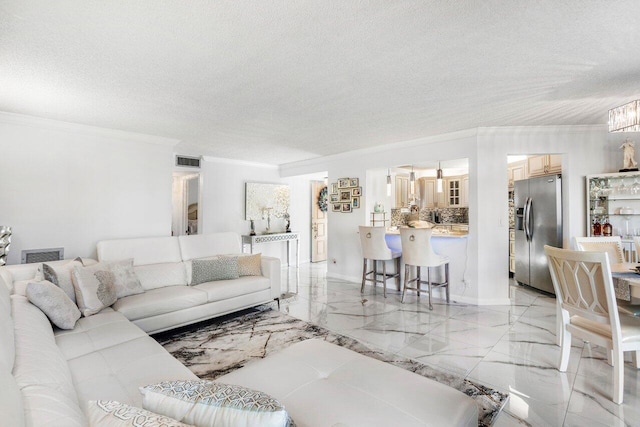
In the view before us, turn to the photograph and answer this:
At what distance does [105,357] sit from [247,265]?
6.78 ft

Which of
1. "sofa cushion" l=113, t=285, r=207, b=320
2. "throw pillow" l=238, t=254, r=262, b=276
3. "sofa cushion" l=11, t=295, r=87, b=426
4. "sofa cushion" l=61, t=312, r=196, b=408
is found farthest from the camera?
"throw pillow" l=238, t=254, r=262, b=276

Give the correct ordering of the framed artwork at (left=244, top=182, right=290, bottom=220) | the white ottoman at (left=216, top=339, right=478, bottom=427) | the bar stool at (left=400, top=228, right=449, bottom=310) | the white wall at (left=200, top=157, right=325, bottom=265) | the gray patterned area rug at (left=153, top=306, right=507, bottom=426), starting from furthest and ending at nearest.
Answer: the framed artwork at (left=244, top=182, right=290, bottom=220), the white wall at (left=200, top=157, right=325, bottom=265), the bar stool at (left=400, top=228, right=449, bottom=310), the gray patterned area rug at (left=153, top=306, right=507, bottom=426), the white ottoman at (left=216, top=339, right=478, bottom=427)

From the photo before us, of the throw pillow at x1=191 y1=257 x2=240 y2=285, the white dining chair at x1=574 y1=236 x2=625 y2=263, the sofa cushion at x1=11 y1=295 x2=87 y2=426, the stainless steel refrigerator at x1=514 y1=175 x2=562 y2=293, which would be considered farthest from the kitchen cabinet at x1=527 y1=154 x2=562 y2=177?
the sofa cushion at x1=11 y1=295 x2=87 y2=426

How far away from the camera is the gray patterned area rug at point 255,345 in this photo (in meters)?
2.05

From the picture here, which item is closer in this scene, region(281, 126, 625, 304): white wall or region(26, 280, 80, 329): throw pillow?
region(26, 280, 80, 329): throw pillow

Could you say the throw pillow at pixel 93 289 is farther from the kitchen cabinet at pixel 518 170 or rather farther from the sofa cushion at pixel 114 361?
the kitchen cabinet at pixel 518 170

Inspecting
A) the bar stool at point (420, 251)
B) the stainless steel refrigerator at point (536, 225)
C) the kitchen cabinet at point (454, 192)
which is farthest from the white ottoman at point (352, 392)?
the kitchen cabinet at point (454, 192)

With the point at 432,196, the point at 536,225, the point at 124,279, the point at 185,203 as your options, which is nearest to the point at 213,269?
the point at 124,279

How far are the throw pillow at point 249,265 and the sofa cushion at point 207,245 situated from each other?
1.33 feet

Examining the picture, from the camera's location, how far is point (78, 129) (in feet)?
11.7

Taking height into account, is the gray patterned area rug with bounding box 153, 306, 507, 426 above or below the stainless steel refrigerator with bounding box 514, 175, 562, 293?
below

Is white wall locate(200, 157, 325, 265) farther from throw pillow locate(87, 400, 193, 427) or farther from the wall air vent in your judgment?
throw pillow locate(87, 400, 193, 427)

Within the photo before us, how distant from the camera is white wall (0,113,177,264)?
321cm

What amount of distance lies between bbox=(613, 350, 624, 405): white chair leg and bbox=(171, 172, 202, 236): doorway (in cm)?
570
